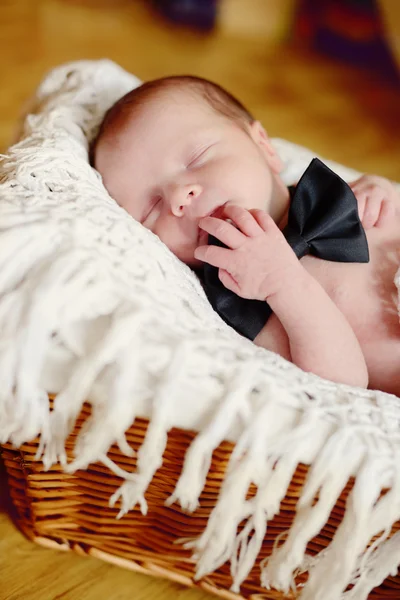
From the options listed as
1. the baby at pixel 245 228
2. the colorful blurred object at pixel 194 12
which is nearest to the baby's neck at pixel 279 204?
the baby at pixel 245 228

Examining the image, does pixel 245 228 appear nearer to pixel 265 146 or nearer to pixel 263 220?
pixel 263 220

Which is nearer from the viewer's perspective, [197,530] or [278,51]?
[197,530]

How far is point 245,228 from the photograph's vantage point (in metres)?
0.82

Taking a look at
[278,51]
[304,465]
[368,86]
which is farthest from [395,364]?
[278,51]

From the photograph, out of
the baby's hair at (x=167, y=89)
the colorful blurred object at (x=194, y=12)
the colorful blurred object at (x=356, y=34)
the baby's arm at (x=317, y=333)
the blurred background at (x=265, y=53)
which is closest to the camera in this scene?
the baby's arm at (x=317, y=333)

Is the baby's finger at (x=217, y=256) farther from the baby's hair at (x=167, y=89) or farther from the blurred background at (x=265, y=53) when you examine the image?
the blurred background at (x=265, y=53)

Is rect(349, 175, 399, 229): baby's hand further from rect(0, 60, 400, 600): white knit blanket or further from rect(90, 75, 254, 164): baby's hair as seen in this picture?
rect(0, 60, 400, 600): white knit blanket

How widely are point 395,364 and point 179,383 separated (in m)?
0.40

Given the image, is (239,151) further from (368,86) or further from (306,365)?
(368,86)

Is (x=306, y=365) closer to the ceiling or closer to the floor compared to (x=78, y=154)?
closer to the floor

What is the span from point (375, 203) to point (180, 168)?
0.97 ft

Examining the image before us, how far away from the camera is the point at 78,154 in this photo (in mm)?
917

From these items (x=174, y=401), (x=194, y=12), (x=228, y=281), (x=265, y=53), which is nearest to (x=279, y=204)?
(x=228, y=281)

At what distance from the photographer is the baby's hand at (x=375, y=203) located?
39.7 inches
